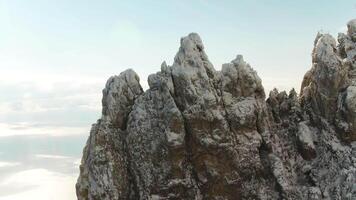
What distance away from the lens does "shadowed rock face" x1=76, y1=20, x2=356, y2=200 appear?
48.9 metres

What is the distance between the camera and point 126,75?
54.2 meters

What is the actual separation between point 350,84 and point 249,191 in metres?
14.9

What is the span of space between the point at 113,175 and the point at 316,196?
20075 mm

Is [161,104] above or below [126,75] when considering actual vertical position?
below

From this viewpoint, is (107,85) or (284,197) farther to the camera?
(107,85)

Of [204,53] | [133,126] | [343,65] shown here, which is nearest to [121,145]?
[133,126]

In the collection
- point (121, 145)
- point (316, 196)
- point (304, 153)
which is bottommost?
point (316, 196)

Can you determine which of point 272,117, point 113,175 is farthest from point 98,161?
point 272,117

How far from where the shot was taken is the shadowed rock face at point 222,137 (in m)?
48.9

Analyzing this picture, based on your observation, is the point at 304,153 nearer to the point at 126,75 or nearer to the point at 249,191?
the point at 249,191

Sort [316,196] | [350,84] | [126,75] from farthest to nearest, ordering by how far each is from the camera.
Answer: [126,75]
[350,84]
[316,196]

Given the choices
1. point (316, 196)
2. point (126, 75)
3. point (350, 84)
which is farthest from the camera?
point (126, 75)

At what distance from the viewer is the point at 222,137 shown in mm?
49062

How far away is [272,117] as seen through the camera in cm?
5238
